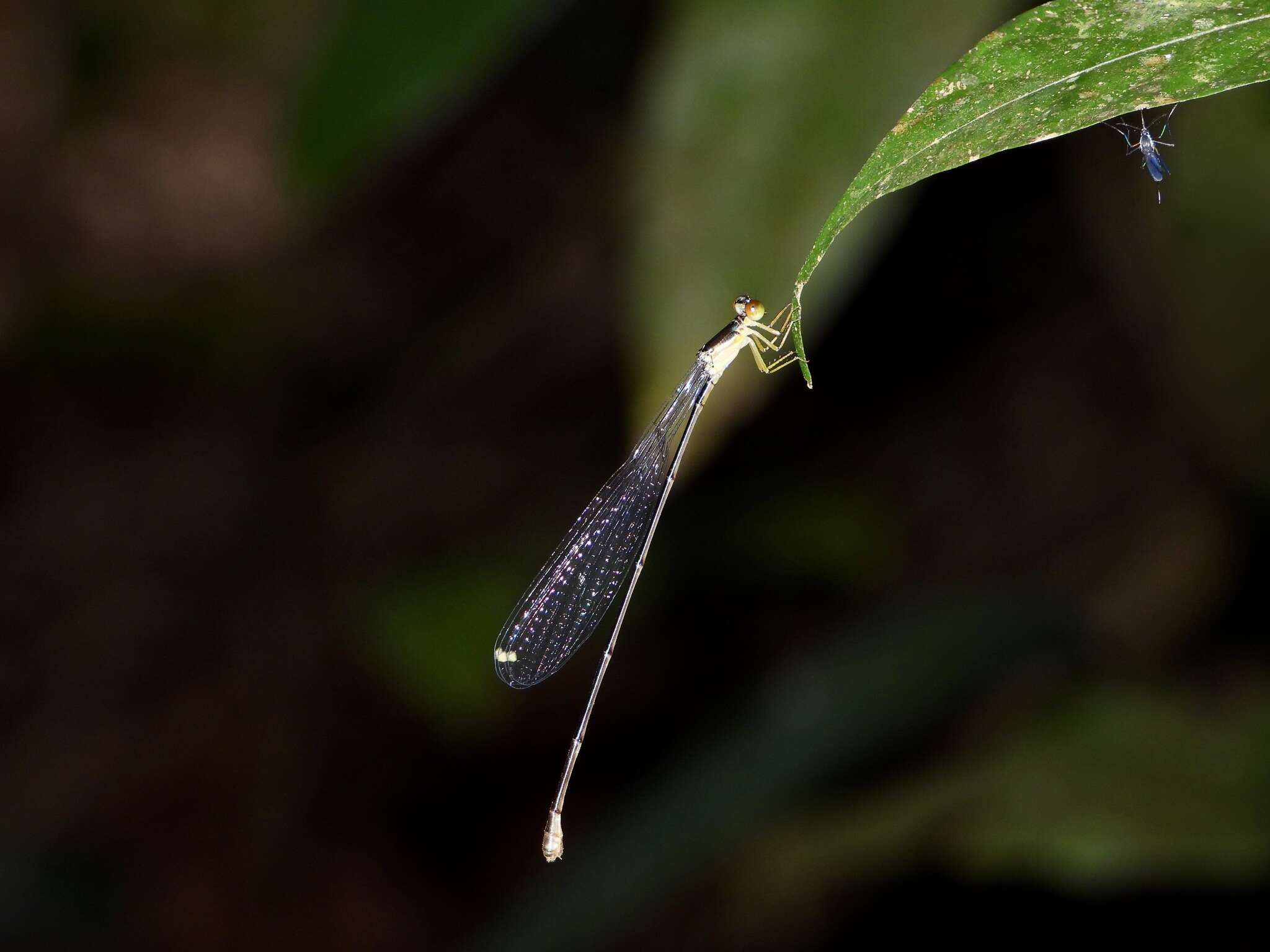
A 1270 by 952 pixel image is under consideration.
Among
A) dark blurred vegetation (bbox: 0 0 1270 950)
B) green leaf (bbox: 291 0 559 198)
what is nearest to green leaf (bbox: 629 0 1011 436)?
dark blurred vegetation (bbox: 0 0 1270 950)

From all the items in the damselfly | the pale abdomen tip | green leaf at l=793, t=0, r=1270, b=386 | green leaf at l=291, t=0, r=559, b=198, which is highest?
green leaf at l=291, t=0, r=559, b=198

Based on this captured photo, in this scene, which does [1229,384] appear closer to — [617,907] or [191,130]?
[617,907]

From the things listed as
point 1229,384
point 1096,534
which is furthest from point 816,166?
point 1096,534

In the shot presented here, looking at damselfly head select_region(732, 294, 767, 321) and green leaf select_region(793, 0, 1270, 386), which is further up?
damselfly head select_region(732, 294, 767, 321)

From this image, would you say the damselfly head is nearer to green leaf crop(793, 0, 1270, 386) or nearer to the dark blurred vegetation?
the dark blurred vegetation

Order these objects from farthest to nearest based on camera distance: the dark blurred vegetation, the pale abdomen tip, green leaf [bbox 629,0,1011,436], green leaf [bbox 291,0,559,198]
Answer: the pale abdomen tip → the dark blurred vegetation → green leaf [bbox 291,0,559,198] → green leaf [bbox 629,0,1011,436]

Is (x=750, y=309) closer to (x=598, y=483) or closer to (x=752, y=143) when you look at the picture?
(x=752, y=143)

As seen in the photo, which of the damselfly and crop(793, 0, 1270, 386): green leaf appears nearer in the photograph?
crop(793, 0, 1270, 386): green leaf

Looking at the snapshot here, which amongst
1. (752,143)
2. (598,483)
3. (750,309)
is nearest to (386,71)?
(752,143)

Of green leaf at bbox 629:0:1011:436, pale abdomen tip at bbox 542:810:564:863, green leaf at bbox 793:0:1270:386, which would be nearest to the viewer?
green leaf at bbox 793:0:1270:386
